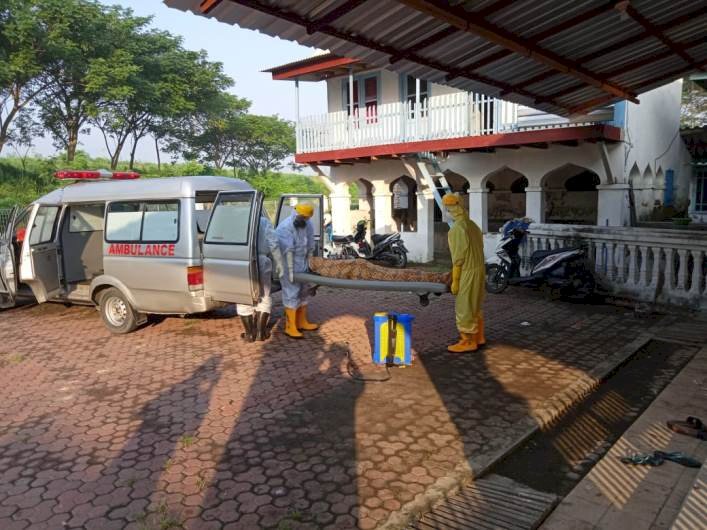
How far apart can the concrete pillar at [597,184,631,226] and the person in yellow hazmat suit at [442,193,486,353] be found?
6.84 metres

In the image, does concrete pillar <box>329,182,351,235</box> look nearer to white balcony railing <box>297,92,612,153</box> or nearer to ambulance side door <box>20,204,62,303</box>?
white balcony railing <box>297,92,612,153</box>

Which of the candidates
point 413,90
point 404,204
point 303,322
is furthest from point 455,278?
point 404,204

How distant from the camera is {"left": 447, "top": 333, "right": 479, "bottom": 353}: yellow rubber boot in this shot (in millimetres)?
6238

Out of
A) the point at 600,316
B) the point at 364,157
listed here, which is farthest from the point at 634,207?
the point at 364,157

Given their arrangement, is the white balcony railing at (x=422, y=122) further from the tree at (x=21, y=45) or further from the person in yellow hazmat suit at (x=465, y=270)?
the tree at (x=21, y=45)

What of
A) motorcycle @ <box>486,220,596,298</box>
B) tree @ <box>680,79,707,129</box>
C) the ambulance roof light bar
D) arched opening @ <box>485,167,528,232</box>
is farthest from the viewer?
tree @ <box>680,79,707,129</box>

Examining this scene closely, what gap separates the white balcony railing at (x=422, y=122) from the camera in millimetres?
11508

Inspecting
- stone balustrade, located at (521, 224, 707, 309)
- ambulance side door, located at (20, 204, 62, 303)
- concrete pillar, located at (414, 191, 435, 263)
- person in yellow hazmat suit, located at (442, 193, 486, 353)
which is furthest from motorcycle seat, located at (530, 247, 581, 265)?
ambulance side door, located at (20, 204, 62, 303)

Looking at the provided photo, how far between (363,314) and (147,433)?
4656 millimetres

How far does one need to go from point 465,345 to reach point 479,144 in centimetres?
719

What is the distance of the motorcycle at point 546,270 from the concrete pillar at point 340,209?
783 cm

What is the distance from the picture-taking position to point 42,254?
812cm

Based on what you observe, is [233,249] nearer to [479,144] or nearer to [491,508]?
[491,508]

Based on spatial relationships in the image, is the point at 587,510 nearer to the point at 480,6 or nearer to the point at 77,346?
the point at 480,6
